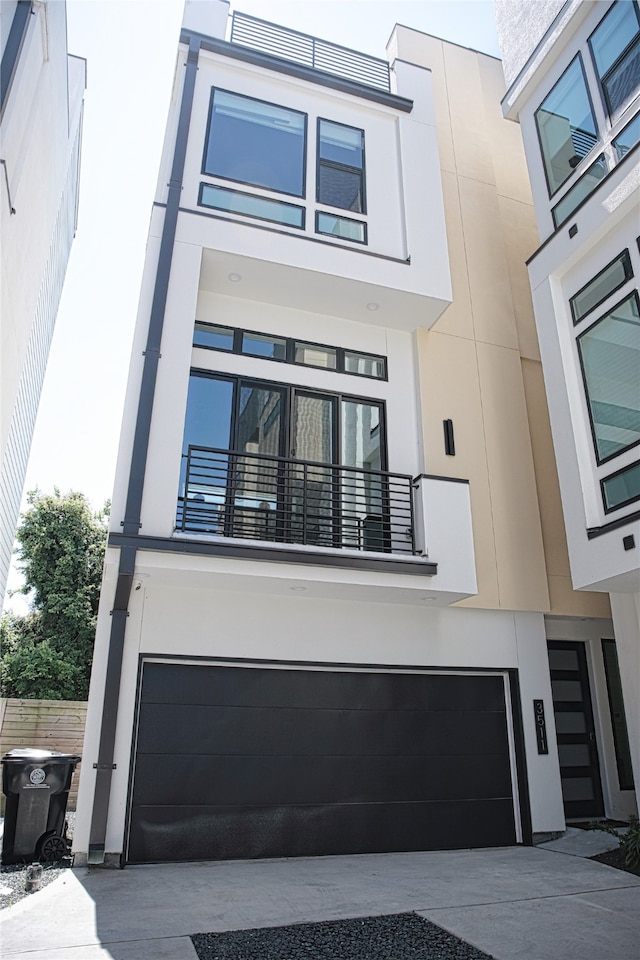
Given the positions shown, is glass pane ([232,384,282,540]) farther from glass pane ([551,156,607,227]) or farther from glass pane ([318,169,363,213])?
glass pane ([551,156,607,227])

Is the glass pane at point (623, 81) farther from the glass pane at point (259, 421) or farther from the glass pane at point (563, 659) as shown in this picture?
the glass pane at point (563, 659)

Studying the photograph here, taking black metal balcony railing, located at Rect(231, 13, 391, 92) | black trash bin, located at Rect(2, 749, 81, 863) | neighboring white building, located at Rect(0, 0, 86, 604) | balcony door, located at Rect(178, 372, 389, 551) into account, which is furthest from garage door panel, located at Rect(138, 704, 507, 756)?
black metal balcony railing, located at Rect(231, 13, 391, 92)

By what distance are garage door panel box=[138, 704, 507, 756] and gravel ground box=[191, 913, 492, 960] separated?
8.17 feet

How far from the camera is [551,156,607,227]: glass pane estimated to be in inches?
283

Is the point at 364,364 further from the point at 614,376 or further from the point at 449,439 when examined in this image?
the point at 614,376

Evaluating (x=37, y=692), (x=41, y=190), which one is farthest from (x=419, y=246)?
(x=37, y=692)

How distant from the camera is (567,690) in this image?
27.9ft

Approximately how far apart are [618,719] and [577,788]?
44.8 inches

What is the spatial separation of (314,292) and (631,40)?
4.50m

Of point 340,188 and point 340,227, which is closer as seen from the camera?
point 340,227

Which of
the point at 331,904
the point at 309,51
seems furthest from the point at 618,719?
the point at 309,51

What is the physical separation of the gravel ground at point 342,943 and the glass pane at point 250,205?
738cm

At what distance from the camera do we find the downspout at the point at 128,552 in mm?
5715

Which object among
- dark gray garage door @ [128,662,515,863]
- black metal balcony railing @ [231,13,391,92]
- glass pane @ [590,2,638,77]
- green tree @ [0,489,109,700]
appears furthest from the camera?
green tree @ [0,489,109,700]
